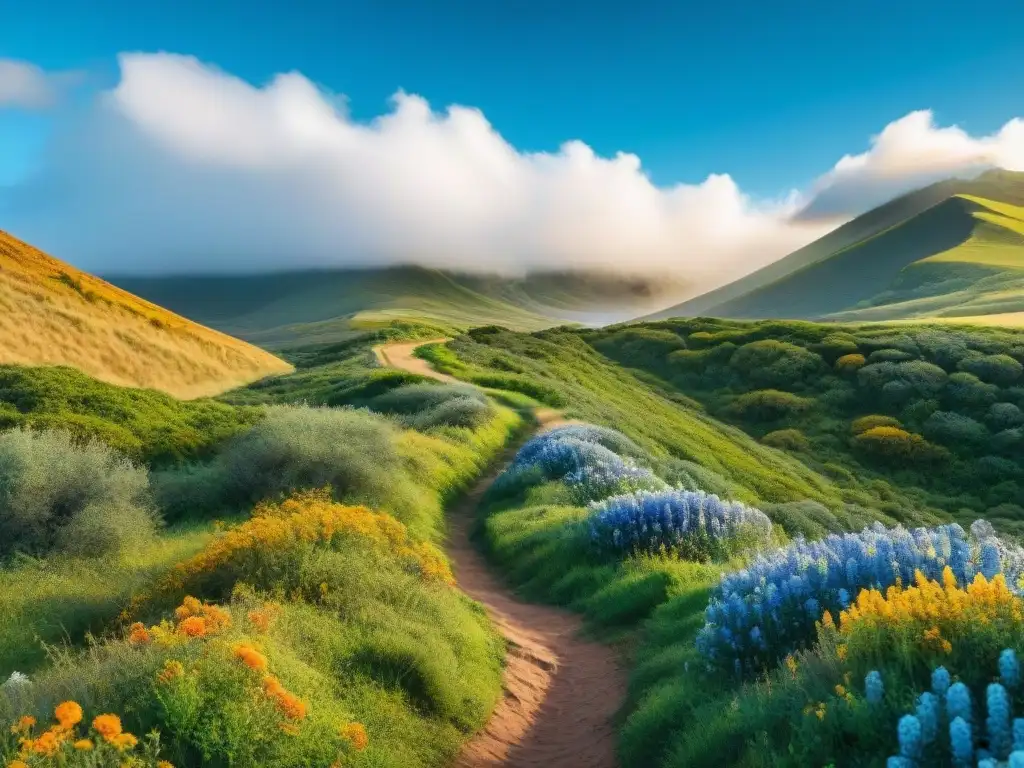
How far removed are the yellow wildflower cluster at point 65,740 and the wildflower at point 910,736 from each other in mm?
4012

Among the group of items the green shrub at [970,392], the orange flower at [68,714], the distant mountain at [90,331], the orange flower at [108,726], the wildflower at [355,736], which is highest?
the distant mountain at [90,331]

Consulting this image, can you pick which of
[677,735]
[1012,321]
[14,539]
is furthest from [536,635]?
[1012,321]

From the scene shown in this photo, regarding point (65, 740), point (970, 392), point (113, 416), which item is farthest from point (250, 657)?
point (970, 392)

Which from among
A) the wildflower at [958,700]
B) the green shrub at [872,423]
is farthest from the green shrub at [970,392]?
the wildflower at [958,700]

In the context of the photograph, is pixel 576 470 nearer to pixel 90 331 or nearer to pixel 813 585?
→ pixel 813 585

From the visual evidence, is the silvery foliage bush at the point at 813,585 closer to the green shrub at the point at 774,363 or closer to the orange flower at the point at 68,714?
the orange flower at the point at 68,714

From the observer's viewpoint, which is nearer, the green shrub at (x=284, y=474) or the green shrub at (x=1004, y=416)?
the green shrub at (x=284, y=474)

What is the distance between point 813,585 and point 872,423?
1769 inches

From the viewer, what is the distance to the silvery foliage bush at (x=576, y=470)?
16000 millimetres

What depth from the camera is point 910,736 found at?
142 inches

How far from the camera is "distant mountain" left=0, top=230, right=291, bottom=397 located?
1844 centimetres

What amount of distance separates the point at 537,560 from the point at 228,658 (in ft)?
26.1

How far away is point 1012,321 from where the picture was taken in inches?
2822

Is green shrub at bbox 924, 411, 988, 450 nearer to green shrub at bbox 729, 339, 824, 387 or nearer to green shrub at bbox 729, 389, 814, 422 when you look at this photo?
green shrub at bbox 729, 389, 814, 422
